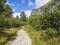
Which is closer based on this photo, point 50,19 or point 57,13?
point 57,13

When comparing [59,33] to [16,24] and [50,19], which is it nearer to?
[50,19]

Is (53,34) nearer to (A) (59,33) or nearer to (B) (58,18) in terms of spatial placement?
(A) (59,33)

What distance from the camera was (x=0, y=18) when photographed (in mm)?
43719

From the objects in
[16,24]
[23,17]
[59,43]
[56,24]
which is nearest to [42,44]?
[59,43]

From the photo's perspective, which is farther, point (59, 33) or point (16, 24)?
point (16, 24)

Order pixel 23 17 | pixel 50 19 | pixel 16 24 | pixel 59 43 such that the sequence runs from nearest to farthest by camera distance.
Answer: pixel 59 43 < pixel 50 19 < pixel 16 24 < pixel 23 17

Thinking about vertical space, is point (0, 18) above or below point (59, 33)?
above

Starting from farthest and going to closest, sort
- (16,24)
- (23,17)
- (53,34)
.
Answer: (23,17), (16,24), (53,34)

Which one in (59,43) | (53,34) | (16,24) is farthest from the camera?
(16,24)

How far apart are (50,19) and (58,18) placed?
3.38 meters

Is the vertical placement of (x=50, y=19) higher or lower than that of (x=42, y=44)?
higher

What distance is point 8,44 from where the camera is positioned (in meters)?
34.3

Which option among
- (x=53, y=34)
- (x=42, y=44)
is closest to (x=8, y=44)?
(x=42, y=44)

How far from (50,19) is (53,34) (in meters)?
10.3
